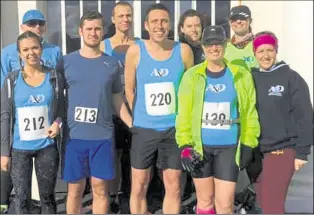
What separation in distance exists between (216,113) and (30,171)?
146cm

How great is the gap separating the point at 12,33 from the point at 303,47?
309cm

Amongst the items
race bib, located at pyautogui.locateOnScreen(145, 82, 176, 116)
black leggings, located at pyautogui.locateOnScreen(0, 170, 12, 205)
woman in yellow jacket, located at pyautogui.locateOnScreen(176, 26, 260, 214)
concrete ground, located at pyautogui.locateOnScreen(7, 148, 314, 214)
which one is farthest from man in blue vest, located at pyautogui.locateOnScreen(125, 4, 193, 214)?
black leggings, located at pyautogui.locateOnScreen(0, 170, 12, 205)

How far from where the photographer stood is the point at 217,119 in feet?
12.2

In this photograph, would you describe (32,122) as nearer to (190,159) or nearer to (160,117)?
(160,117)

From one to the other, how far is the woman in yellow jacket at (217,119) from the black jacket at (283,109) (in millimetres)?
94

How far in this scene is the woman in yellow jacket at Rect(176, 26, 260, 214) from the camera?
3719mm

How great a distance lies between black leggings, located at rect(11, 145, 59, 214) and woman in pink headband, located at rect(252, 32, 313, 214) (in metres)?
1.57

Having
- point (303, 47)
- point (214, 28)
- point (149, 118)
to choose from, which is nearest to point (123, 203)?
point (149, 118)

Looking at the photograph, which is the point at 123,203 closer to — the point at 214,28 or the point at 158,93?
the point at 158,93

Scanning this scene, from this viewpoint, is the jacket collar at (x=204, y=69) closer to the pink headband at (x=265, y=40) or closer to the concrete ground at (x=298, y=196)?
the pink headband at (x=265, y=40)

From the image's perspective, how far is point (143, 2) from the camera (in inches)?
235

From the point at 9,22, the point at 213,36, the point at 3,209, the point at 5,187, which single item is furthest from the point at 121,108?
the point at 9,22

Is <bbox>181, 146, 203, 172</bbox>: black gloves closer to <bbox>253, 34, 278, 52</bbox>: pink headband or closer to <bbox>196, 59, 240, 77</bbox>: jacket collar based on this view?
<bbox>196, 59, 240, 77</bbox>: jacket collar

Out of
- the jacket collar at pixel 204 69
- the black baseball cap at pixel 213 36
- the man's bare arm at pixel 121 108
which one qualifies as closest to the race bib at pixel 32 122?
the man's bare arm at pixel 121 108
